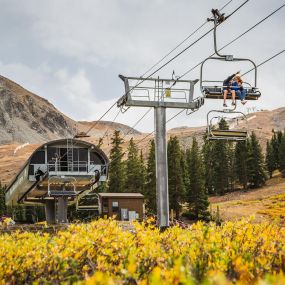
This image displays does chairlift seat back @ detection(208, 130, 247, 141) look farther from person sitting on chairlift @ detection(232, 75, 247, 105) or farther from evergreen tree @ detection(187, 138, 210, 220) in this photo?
evergreen tree @ detection(187, 138, 210, 220)

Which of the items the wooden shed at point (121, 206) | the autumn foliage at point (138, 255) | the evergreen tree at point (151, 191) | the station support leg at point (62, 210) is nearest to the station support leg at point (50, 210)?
the wooden shed at point (121, 206)

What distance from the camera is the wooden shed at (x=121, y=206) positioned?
53156mm

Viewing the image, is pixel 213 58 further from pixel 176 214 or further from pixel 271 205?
pixel 271 205

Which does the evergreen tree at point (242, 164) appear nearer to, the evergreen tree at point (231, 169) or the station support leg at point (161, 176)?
the evergreen tree at point (231, 169)

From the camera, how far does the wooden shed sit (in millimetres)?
53156

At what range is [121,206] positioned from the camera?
5356 cm

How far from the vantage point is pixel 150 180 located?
68000mm

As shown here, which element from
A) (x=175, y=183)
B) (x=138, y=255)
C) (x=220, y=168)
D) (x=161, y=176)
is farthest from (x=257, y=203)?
(x=138, y=255)

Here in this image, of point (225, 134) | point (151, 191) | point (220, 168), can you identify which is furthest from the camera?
point (220, 168)

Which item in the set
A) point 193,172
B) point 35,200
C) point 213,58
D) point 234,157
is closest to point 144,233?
point 213,58

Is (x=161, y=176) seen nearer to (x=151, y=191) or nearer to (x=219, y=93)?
(x=219, y=93)

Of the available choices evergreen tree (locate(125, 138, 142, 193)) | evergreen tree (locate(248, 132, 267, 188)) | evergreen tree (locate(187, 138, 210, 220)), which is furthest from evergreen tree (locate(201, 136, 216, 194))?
evergreen tree (locate(187, 138, 210, 220))

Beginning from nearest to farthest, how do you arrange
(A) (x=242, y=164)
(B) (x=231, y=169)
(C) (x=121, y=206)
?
(C) (x=121, y=206) → (A) (x=242, y=164) → (B) (x=231, y=169)

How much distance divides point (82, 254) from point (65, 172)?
98.2 feet
